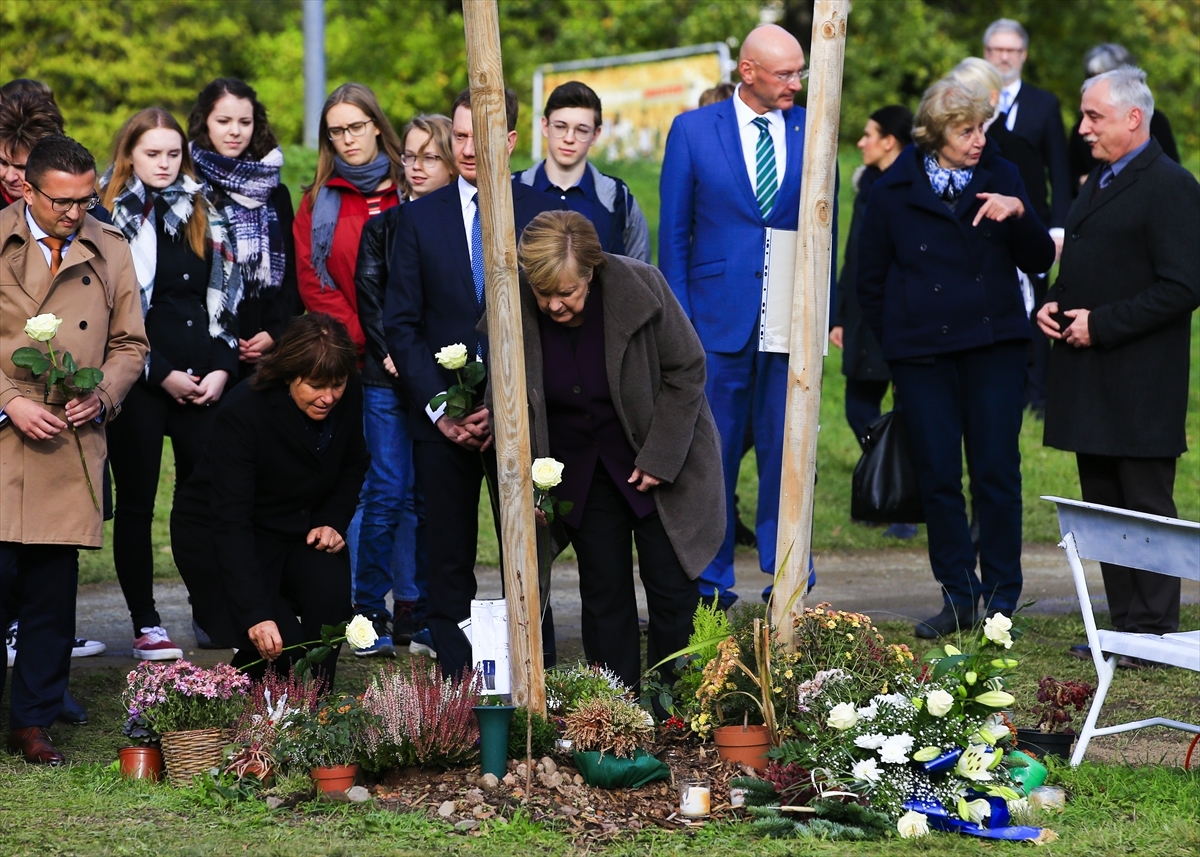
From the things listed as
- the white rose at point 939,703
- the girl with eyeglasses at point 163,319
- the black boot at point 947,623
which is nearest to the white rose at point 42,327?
the girl with eyeglasses at point 163,319

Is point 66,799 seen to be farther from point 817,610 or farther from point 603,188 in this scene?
point 603,188

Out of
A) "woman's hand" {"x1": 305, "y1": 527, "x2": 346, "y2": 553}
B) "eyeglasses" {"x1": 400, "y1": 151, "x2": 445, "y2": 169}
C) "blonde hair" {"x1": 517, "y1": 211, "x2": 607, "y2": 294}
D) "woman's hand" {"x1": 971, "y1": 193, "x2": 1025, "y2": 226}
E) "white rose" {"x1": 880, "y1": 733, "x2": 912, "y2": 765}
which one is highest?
"eyeglasses" {"x1": 400, "y1": 151, "x2": 445, "y2": 169}

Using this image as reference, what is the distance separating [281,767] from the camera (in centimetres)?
470

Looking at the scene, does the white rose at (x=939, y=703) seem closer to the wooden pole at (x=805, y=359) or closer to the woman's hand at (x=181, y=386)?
Result: the wooden pole at (x=805, y=359)

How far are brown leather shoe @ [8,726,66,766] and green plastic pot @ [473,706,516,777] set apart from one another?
153 cm

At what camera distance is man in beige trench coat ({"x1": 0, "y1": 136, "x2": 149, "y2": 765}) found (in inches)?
206

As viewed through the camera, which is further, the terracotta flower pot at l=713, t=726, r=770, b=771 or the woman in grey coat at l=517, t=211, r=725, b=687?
the woman in grey coat at l=517, t=211, r=725, b=687

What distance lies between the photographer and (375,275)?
672cm

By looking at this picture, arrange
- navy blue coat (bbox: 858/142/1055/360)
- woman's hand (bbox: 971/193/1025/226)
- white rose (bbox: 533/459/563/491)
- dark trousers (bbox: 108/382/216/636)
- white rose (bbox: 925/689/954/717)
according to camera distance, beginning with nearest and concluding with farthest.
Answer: white rose (bbox: 925/689/954/717) < white rose (bbox: 533/459/563/491) < dark trousers (bbox: 108/382/216/636) < woman's hand (bbox: 971/193/1025/226) < navy blue coat (bbox: 858/142/1055/360)

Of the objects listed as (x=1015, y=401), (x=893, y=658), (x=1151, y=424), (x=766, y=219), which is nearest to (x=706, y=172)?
(x=766, y=219)

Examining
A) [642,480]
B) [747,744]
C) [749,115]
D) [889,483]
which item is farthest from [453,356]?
[889,483]

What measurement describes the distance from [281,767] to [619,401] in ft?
5.34

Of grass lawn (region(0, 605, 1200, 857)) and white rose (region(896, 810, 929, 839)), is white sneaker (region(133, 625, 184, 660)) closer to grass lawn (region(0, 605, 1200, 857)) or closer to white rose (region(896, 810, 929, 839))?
grass lawn (region(0, 605, 1200, 857))

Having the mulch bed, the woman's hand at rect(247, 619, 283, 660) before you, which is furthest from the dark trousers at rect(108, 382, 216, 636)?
the mulch bed
